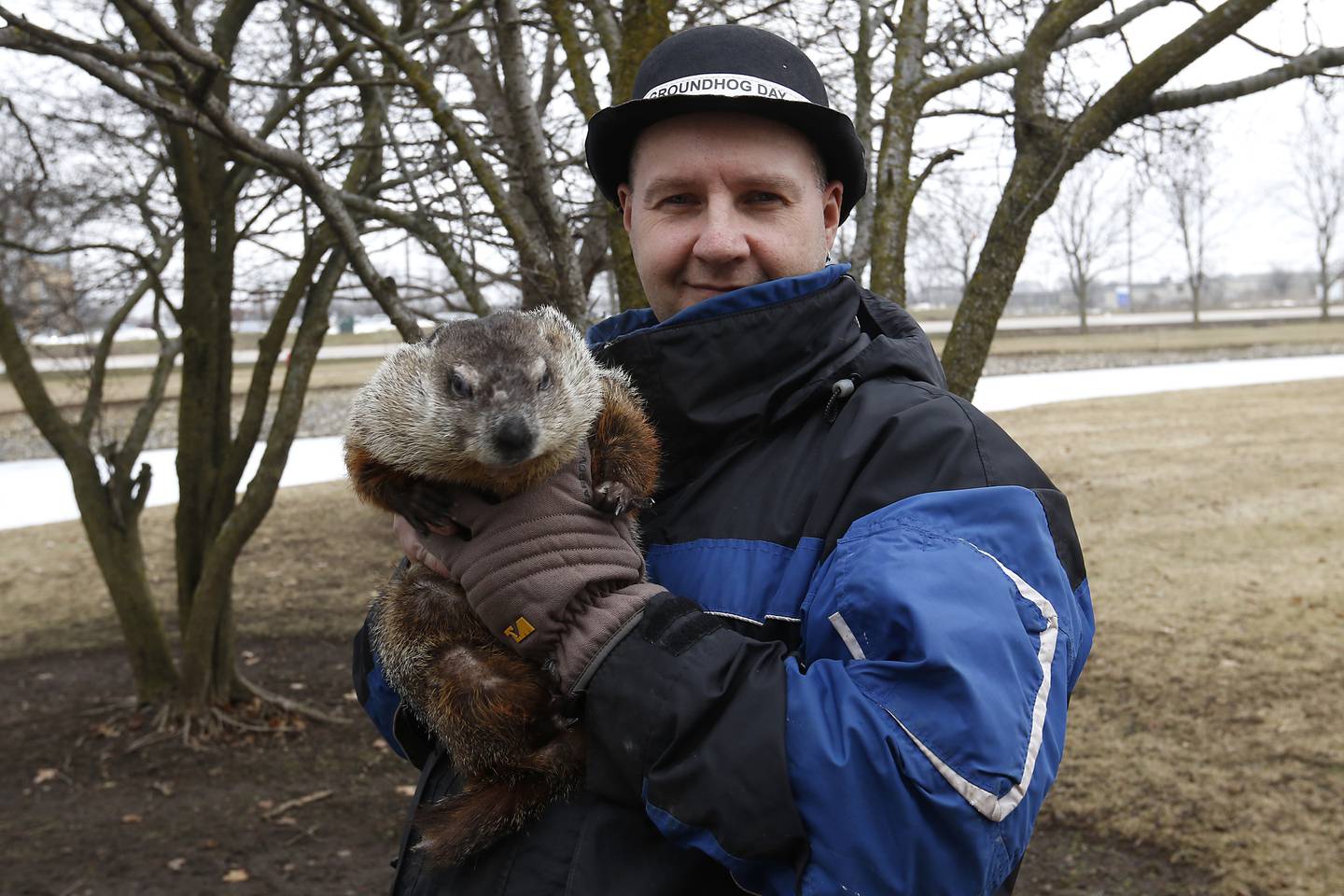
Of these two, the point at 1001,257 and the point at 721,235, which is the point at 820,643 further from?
the point at 1001,257

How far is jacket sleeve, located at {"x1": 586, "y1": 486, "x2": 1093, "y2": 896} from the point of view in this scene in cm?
143

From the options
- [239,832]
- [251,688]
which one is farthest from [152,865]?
[251,688]

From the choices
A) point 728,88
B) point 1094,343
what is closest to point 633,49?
point 728,88

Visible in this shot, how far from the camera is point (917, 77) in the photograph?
4.60 m

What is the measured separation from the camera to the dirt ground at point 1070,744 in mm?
5328

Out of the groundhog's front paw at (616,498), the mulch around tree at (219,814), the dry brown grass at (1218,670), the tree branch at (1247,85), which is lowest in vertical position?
the dry brown grass at (1218,670)

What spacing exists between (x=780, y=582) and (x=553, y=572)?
0.43m

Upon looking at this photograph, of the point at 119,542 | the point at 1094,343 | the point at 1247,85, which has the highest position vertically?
the point at 1247,85

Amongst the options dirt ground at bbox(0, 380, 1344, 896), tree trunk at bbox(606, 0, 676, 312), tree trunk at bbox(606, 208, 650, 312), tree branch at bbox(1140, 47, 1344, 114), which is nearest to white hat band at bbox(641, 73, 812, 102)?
dirt ground at bbox(0, 380, 1344, 896)

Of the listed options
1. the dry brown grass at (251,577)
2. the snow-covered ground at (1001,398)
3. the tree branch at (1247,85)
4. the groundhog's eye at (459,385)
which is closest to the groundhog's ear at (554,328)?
the groundhog's eye at (459,385)

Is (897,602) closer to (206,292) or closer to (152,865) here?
(152,865)

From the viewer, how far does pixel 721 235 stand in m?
2.06

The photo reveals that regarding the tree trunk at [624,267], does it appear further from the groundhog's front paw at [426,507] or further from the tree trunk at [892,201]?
the groundhog's front paw at [426,507]

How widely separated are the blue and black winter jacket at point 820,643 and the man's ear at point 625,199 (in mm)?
429
